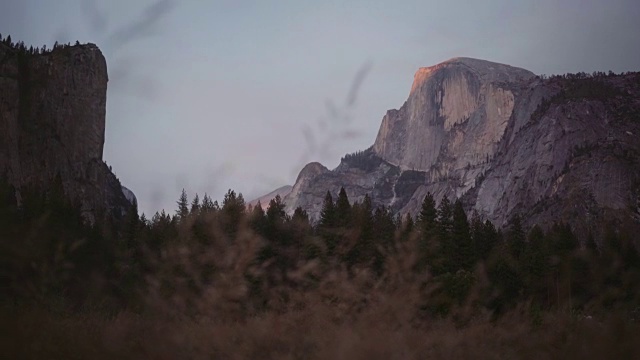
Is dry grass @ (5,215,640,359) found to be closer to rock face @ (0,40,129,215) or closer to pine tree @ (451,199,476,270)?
pine tree @ (451,199,476,270)

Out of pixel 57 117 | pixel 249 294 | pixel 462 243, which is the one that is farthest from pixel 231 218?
pixel 57 117

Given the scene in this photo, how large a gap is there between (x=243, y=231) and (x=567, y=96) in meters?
207

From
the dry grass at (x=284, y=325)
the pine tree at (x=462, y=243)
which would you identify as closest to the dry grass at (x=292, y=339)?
the dry grass at (x=284, y=325)

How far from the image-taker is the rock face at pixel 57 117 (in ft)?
358

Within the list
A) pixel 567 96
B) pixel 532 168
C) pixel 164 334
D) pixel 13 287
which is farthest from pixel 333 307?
pixel 567 96

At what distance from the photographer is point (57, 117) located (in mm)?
124438

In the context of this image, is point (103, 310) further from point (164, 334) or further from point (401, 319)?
point (401, 319)

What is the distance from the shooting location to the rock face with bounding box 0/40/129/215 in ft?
358

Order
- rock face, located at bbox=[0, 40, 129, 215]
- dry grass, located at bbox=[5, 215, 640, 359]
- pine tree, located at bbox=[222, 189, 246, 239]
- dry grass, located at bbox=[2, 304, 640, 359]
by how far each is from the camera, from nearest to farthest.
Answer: dry grass, located at bbox=[2, 304, 640, 359], dry grass, located at bbox=[5, 215, 640, 359], pine tree, located at bbox=[222, 189, 246, 239], rock face, located at bbox=[0, 40, 129, 215]

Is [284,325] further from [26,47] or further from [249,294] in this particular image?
[26,47]

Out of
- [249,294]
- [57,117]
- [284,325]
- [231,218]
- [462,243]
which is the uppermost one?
[57,117]

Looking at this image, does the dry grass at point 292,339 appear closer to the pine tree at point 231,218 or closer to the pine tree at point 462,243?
the pine tree at point 231,218

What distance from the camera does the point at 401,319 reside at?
5.77 meters

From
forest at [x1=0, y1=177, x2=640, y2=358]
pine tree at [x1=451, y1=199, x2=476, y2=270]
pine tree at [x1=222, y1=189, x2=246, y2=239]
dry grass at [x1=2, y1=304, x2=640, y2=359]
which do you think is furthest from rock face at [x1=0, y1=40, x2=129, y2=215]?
dry grass at [x1=2, y1=304, x2=640, y2=359]
